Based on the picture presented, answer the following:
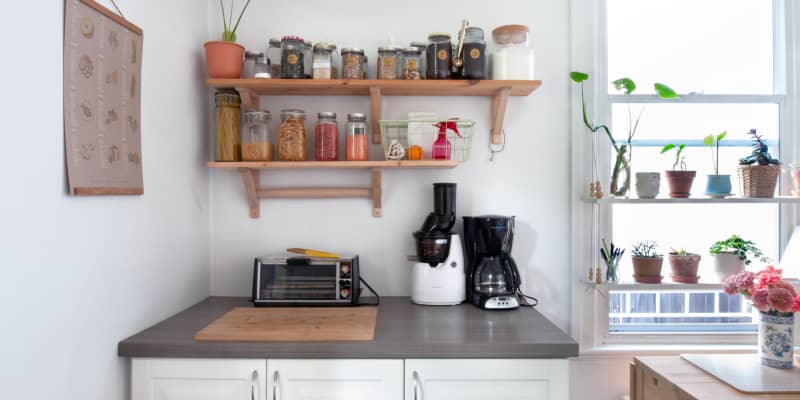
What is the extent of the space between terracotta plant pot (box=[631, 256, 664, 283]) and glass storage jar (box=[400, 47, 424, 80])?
119cm

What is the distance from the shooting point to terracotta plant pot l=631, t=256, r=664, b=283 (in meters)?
1.95

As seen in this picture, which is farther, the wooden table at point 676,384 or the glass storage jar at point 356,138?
the glass storage jar at point 356,138

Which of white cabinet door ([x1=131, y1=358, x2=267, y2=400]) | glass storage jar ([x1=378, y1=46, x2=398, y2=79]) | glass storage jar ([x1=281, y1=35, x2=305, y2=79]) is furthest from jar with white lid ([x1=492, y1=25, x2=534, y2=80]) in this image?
white cabinet door ([x1=131, y1=358, x2=267, y2=400])

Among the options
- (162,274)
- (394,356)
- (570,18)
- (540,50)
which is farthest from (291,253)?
(570,18)

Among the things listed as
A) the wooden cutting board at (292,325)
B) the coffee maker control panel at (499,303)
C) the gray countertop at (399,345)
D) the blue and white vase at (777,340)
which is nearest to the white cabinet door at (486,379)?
the gray countertop at (399,345)

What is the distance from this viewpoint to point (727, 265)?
1.98 metres

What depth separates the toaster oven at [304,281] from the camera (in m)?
1.87

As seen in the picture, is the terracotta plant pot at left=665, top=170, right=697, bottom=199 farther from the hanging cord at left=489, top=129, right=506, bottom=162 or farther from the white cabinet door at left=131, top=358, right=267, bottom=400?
the white cabinet door at left=131, top=358, right=267, bottom=400

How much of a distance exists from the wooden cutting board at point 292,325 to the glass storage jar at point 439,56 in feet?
3.19

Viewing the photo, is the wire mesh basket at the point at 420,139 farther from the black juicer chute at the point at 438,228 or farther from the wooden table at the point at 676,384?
the wooden table at the point at 676,384

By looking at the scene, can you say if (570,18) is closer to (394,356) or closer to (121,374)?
(394,356)

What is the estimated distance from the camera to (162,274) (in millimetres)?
1726

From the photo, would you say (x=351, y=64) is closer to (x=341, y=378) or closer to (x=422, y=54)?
(x=422, y=54)

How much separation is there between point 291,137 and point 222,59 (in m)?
0.41
